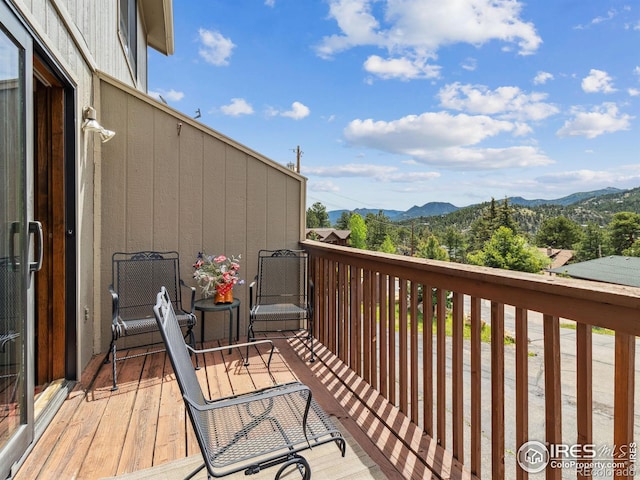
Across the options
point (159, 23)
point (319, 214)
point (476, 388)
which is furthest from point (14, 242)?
point (319, 214)

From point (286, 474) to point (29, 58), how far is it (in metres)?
2.32

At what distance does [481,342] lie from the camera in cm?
→ 163

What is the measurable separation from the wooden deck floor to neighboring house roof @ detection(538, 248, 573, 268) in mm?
47409

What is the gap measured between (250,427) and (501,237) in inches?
1439

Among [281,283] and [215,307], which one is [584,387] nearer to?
[215,307]

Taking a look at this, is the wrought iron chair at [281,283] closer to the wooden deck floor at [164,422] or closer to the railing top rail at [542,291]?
the wooden deck floor at [164,422]

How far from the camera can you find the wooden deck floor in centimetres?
169

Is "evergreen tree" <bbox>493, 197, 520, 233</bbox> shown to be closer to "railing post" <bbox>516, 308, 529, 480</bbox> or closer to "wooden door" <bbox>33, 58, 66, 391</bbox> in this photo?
"railing post" <bbox>516, 308, 529, 480</bbox>

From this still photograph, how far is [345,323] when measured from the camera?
2871mm

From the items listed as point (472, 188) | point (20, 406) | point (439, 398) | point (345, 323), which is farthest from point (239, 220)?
point (472, 188)

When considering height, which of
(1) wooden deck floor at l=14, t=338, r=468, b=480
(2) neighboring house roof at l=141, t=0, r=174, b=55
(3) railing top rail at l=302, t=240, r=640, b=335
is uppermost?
(2) neighboring house roof at l=141, t=0, r=174, b=55

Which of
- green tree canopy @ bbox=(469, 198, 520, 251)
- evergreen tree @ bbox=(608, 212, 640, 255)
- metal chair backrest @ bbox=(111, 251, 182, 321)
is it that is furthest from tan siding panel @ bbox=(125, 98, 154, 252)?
evergreen tree @ bbox=(608, 212, 640, 255)

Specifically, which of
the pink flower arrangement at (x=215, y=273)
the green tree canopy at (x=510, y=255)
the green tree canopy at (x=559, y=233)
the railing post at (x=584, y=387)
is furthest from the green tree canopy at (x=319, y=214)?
the railing post at (x=584, y=387)
